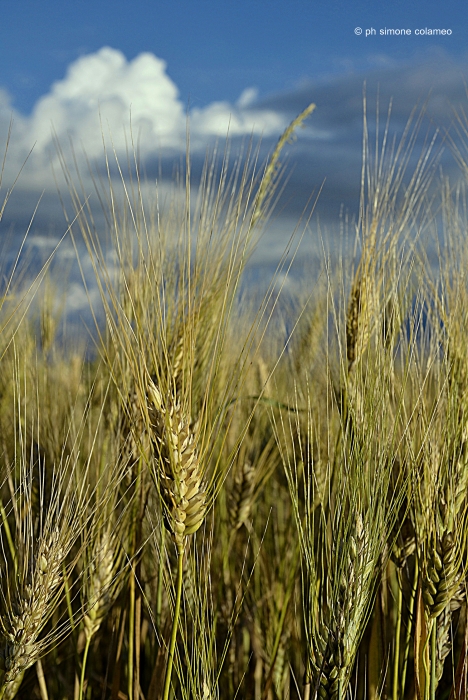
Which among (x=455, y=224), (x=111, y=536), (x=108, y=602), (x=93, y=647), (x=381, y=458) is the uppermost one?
(x=455, y=224)

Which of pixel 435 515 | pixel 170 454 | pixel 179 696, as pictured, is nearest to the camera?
pixel 170 454

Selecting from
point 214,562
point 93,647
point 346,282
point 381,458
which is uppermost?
point 346,282

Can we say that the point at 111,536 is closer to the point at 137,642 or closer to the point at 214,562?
the point at 137,642

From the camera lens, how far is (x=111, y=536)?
1.62 m

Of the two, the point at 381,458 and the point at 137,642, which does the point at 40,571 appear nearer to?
the point at 137,642

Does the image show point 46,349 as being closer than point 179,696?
No

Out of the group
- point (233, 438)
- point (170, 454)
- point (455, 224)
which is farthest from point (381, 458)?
point (233, 438)

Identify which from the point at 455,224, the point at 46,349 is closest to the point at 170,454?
the point at 455,224

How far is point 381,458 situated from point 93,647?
1.30 m

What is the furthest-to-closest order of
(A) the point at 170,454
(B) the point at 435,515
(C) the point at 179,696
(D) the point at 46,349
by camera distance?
(D) the point at 46,349 < (C) the point at 179,696 < (B) the point at 435,515 < (A) the point at 170,454

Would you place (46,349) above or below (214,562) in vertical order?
above

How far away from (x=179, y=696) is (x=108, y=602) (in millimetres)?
378

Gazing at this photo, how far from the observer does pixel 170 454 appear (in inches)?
41.8

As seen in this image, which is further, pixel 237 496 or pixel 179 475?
pixel 237 496
